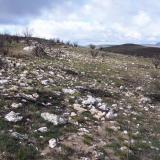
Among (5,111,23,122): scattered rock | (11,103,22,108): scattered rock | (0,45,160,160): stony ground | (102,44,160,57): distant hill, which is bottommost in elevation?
(102,44,160,57): distant hill

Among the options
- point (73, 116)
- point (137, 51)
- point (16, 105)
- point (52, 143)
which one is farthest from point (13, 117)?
point (137, 51)

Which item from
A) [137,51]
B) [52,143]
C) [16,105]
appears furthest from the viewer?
[137,51]

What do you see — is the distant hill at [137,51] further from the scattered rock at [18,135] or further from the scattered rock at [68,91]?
the scattered rock at [18,135]

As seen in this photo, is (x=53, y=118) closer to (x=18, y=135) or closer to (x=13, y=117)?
(x=13, y=117)

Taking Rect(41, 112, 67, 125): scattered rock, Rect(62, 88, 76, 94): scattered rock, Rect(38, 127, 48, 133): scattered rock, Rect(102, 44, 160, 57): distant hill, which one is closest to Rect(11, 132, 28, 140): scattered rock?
Rect(38, 127, 48, 133): scattered rock

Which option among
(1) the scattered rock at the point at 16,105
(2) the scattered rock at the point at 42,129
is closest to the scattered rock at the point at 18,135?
(2) the scattered rock at the point at 42,129

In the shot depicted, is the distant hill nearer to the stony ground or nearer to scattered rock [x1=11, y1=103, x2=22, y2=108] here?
the stony ground

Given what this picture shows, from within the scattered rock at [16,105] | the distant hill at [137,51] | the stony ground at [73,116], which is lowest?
the distant hill at [137,51]

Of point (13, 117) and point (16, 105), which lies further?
point (16, 105)

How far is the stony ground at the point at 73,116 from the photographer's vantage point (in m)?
11.8

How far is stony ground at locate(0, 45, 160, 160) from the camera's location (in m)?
11.8

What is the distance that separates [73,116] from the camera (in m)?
14.2

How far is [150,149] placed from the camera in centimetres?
1298

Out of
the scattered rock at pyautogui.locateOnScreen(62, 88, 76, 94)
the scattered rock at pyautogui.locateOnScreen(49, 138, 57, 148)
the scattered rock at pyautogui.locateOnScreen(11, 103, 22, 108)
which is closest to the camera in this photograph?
the scattered rock at pyautogui.locateOnScreen(49, 138, 57, 148)
